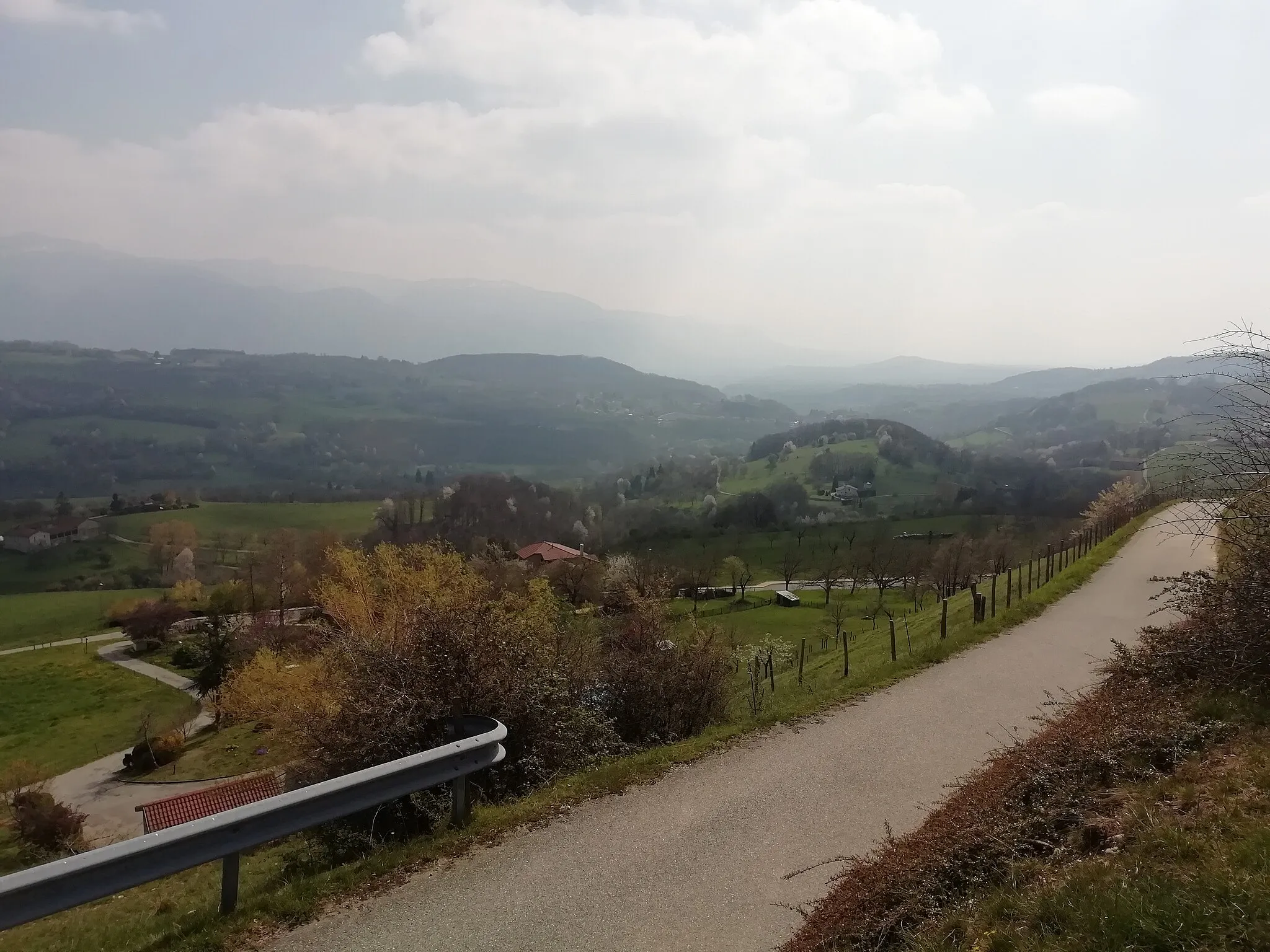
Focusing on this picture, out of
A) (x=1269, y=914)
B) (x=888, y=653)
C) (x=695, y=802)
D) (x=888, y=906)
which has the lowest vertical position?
(x=888, y=653)

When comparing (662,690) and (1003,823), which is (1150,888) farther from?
(662,690)

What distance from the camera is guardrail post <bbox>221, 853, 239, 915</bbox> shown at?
5891mm

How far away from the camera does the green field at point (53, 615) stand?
87.3 metres

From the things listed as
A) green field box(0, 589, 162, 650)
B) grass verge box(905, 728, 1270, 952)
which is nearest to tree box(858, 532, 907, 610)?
grass verge box(905, 728, 1270, 952)

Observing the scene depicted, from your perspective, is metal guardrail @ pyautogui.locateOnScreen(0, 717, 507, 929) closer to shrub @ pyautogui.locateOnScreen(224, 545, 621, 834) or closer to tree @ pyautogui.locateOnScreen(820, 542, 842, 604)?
shrub @ pyautogui.locateOnScreen(224, 545, 621, 834)

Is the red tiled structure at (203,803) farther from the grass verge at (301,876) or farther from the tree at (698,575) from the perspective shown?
the tree at (698,575)

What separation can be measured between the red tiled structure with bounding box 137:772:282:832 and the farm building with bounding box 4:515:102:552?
12781 centimetres

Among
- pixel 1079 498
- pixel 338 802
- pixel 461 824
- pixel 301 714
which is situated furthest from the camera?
pixel 1079 498

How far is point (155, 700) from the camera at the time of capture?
206 feet

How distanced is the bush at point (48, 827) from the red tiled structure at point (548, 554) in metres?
52.9

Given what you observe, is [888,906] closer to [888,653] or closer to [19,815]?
[888,653]

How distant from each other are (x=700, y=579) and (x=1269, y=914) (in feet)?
281

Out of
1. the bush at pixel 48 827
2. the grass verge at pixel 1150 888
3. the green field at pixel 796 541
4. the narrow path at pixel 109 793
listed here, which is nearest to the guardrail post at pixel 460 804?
the grass verge at pixel 1150 888

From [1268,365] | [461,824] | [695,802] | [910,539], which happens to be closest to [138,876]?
[461,824]
